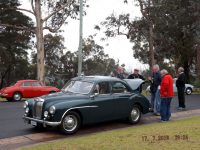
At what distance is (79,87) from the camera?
476 inches

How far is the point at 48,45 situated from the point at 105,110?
2176 inches

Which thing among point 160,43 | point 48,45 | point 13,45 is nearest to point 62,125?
point 160,43

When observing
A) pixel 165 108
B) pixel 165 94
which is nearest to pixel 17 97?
pixel 165 108

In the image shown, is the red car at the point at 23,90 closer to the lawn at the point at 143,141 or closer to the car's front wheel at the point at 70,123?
the car's front wheel at the point at 70,123

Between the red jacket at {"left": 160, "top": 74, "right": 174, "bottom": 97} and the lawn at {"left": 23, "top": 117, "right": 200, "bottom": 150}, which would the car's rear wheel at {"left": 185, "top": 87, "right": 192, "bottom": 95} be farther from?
the lawn at {"left": 23, "top": 117, "right": 200, "bottom": 150}

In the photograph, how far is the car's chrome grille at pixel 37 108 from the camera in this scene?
36.2 feet

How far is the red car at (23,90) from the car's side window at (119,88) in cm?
1280

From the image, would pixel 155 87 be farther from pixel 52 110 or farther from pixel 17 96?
pixel 17 96

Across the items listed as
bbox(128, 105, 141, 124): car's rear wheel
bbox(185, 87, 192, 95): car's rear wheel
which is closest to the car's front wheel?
bbox(128, 105, 141, 124): car's rear wheel

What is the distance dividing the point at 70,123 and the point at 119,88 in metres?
2.32

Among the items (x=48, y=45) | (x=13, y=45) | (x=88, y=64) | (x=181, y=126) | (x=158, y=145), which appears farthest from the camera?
(x=88, y=64)

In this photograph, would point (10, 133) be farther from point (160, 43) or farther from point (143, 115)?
point (160, 43)

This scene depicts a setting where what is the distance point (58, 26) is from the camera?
35531 mm

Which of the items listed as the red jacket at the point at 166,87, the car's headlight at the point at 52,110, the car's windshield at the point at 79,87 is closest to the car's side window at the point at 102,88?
the car's windshield at the point at 79,87
